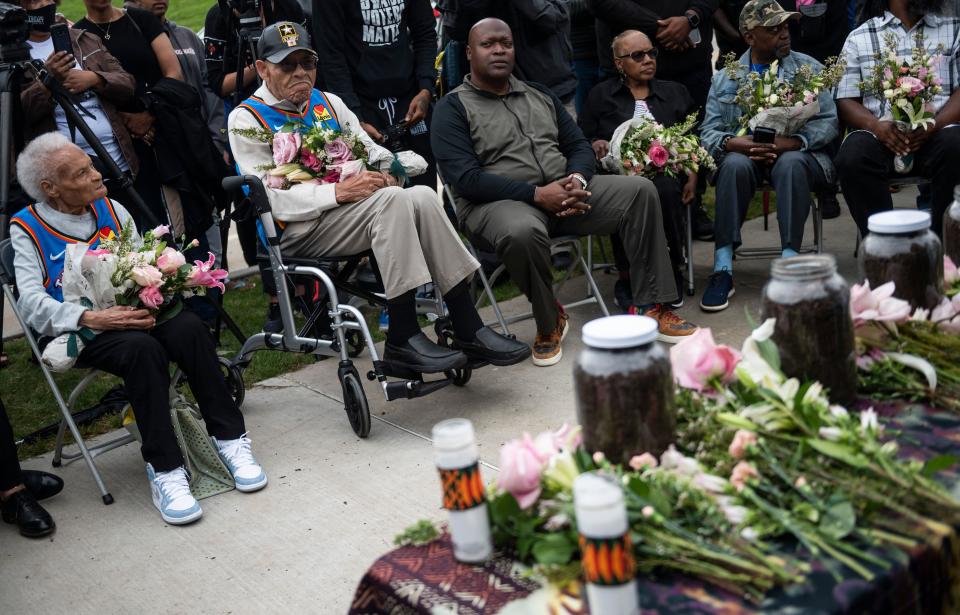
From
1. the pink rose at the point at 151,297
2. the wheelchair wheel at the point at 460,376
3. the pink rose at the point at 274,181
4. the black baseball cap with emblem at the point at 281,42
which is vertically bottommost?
the wheelchair wheel at the point at 460,376

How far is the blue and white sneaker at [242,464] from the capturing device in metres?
3.98

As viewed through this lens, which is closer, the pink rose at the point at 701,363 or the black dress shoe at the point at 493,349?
the pink rose at the point at 701,363

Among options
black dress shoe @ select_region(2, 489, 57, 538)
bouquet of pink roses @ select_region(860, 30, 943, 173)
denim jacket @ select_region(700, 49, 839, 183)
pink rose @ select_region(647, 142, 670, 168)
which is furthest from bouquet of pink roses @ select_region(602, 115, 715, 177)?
black dress shoe @ select_region(2, 489, 57, 538)

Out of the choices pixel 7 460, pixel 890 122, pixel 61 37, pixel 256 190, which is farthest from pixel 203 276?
pixel 890 122

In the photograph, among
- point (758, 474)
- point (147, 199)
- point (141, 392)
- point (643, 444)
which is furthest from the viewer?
point (147, 199)

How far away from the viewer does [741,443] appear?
182cm

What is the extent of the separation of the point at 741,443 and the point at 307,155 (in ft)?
10.8

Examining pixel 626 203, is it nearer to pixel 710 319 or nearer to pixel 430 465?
pixel 710 319

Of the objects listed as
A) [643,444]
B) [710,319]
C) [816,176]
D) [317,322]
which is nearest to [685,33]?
[816,176]

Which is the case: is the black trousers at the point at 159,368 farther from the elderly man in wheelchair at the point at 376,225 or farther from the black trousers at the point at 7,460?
the elderly man in wheelchair at the point at 376,225

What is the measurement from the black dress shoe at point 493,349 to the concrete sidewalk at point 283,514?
0.22 metres

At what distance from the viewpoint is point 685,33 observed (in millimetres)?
6199

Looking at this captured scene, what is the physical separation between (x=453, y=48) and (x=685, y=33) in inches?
57.9

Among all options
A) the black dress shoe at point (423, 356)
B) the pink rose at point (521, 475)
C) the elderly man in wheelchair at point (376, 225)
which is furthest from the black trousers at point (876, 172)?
the pink rose at point (521, 475)
